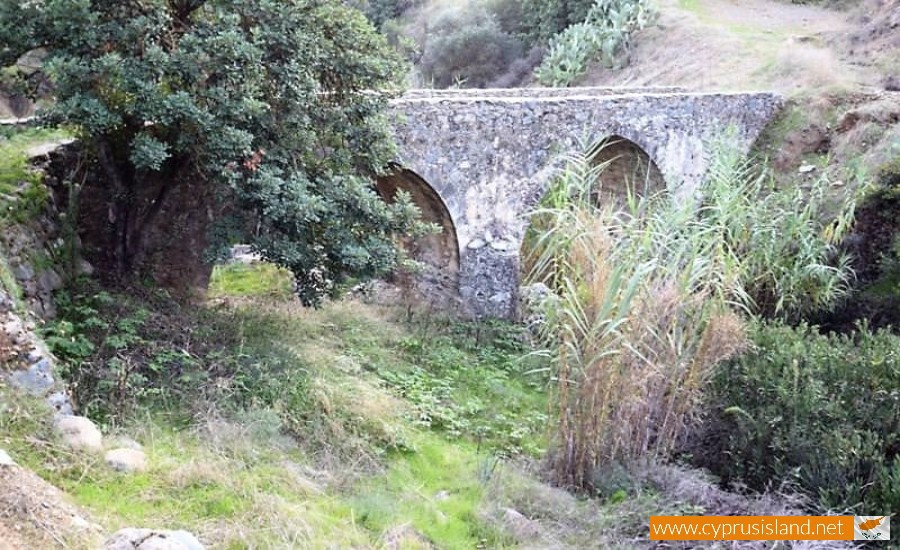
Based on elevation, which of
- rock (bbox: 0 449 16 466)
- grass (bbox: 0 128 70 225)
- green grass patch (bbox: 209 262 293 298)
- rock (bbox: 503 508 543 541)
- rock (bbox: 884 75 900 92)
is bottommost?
rock (bbox: 503 508 543 541)

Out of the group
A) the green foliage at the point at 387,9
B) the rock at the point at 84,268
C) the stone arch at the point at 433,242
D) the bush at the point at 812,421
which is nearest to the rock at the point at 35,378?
the rock at the point at 84,268

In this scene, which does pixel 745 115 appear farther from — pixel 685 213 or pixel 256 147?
pixel 256 147

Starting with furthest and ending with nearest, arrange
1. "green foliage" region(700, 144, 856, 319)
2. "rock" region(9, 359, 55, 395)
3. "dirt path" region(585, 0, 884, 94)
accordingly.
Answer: "dirt path" region(585, 0, 884, 94)
"green foliage" region(700, 144, 856, 319)
"rock" region(9, 359, 55, 395)

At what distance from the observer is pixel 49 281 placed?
6.05 meters

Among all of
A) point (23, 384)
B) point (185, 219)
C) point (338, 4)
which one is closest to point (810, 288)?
point (338, 4)

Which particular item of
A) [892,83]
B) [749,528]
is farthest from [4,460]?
[892,83]

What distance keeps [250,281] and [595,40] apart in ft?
44.2

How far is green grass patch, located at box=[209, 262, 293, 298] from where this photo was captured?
959 centimetres

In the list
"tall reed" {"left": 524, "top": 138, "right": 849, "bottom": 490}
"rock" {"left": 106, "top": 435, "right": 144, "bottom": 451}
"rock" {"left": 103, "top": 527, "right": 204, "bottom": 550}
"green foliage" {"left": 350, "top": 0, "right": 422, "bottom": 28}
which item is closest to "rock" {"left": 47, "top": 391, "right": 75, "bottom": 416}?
"rock" {"left": 106, "top": 435, "right": 144, "bottom": 451}

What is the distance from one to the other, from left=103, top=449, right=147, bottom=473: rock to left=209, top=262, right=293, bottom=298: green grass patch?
4.83m

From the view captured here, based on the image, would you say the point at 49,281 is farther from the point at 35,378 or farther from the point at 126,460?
the point at 126,460

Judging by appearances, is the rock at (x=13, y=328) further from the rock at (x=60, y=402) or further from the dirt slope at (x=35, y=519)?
the dirt slope at (x=35, y=519)

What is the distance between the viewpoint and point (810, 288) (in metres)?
9.33

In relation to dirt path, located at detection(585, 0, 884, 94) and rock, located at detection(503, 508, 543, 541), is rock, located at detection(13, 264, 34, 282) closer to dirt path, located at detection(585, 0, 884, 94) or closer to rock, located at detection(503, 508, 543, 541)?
rock, located at detection(503, 508, 543, 541)
